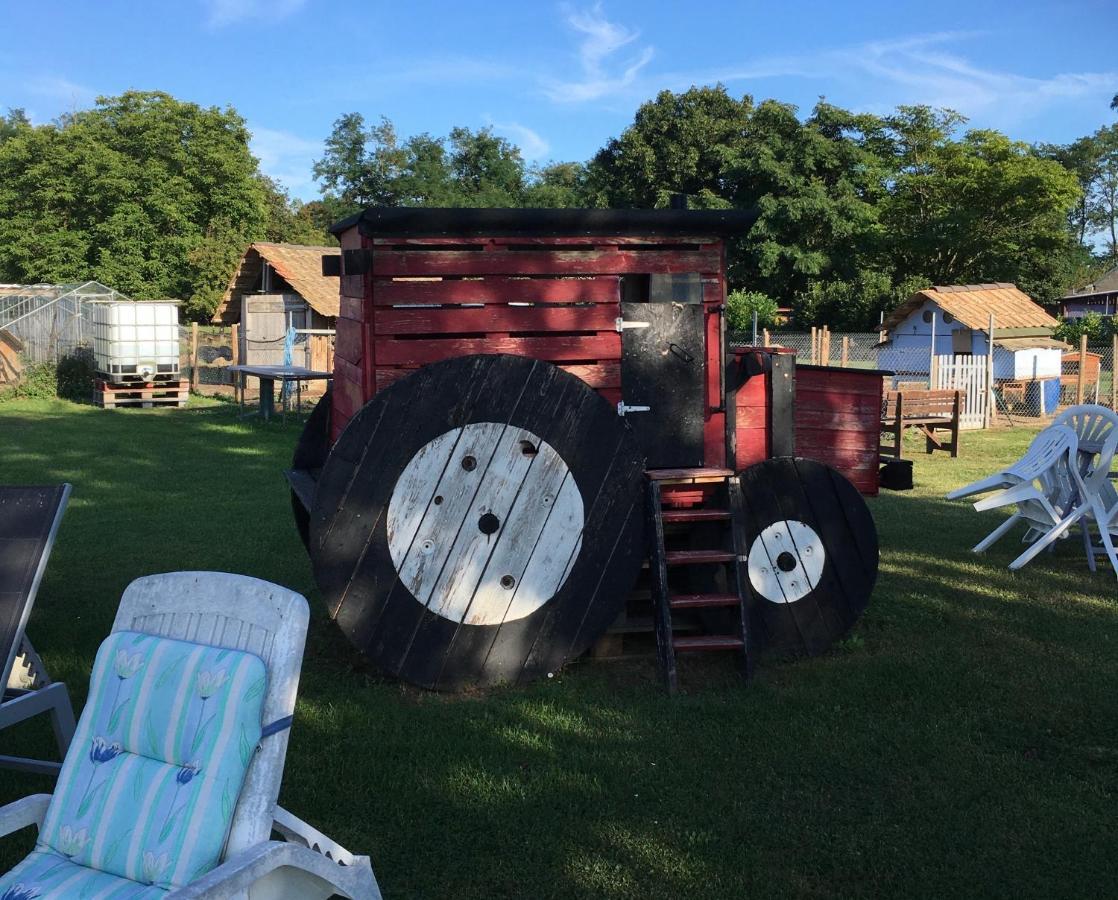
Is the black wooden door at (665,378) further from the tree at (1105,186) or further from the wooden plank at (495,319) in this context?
the tree at (1105,186)

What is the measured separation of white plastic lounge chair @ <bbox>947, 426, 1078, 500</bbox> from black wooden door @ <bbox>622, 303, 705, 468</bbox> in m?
3.39

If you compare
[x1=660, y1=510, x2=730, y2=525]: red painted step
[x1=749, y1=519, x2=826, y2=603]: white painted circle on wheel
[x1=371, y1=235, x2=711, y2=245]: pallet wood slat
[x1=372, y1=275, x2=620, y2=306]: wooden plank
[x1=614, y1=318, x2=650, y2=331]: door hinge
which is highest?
[x1=371, y1=235, x2=711, y2=245]: pallet wood slat

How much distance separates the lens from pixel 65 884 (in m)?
3.01

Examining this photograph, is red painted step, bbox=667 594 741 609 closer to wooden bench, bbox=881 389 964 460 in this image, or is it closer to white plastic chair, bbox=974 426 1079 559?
white plastic chair, bbox=974 426 1079 559

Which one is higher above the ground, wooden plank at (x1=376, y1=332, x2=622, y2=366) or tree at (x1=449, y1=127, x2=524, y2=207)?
tree at (x1=449, y1=127, x2=524, y2=207)

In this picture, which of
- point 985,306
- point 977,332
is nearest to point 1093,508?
point 977,332

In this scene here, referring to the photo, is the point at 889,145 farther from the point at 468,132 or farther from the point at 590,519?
the point at 590,519

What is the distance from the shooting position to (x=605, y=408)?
6.06 metres

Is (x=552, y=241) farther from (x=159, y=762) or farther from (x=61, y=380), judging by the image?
(x=61, y=380)

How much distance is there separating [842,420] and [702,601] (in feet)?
6.50

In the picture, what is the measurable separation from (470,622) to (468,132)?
57732mm

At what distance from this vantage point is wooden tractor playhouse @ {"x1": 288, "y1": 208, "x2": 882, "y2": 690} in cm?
577

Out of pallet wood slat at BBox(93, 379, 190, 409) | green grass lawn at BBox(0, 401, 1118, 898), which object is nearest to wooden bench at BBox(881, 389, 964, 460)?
→ green grass lawn at BBox(0, 401, 1118, 898)

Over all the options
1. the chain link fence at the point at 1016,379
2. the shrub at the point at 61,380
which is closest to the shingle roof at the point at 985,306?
the chain link fence at the point at 1016,379
